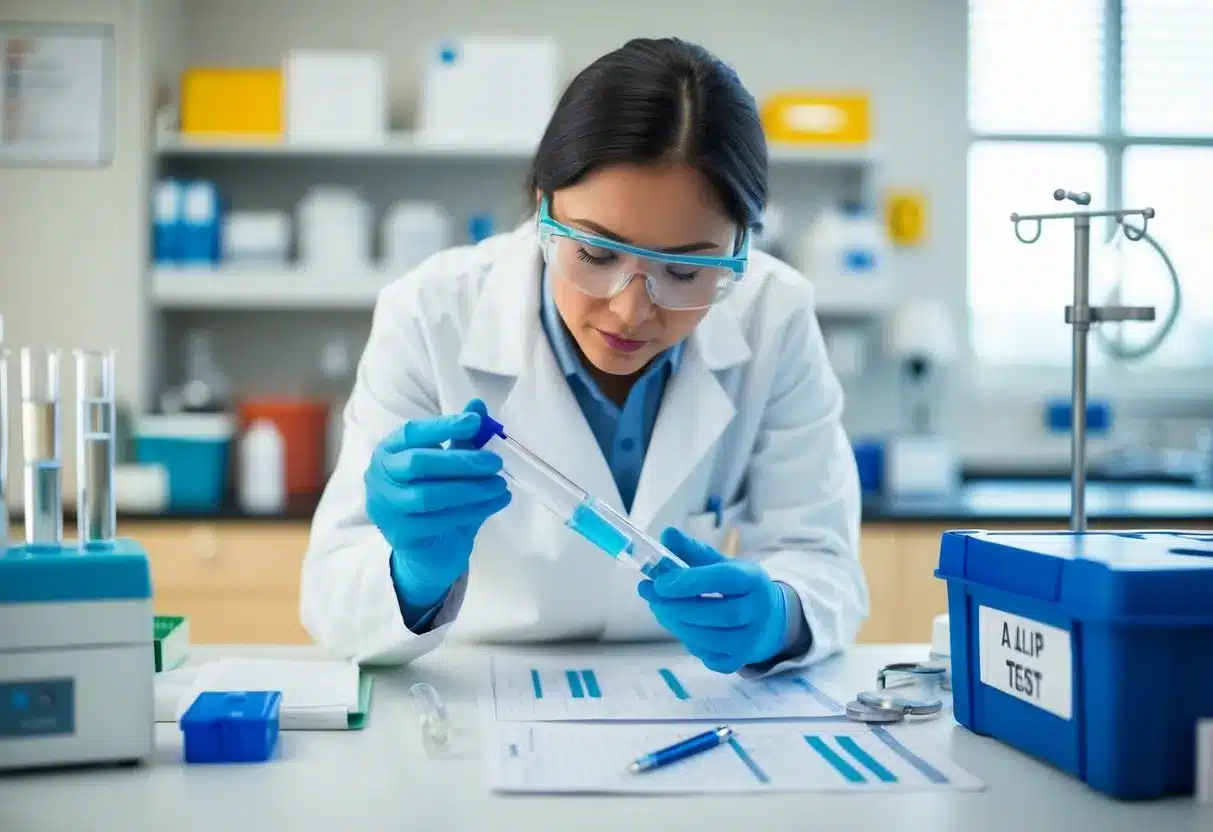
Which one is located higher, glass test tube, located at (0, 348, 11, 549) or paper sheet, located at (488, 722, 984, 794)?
glass test tube, located at (0, 348, 11, 549)

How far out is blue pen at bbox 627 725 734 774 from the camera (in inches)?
39.6

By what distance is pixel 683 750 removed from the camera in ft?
3.43

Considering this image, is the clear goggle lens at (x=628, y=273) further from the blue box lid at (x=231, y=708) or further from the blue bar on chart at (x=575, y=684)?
the blue box lid at (x=231, y=708)

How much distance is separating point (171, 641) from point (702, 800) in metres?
0.71

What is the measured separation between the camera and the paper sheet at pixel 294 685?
44.6 inches

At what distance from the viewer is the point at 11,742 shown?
3.19 ft

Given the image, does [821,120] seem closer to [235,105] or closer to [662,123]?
[235,105]

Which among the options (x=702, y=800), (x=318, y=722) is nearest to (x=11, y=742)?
(x=318, y=722)

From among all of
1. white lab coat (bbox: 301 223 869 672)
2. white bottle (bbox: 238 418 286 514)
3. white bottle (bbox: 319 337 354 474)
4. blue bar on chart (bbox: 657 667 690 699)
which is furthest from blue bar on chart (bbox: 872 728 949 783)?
white bottle (bbox: 319 337 354 474)

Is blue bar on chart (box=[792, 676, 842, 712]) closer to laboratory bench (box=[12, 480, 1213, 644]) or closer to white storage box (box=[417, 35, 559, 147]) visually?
laboratory bench (box=[12, 480, 1213, 644])

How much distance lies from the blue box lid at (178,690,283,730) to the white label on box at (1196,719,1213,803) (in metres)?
0.76

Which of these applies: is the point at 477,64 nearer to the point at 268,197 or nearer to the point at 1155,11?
the point at 268,197

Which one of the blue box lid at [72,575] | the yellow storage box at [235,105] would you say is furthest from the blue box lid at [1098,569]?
the yellow storage box at [235,105]

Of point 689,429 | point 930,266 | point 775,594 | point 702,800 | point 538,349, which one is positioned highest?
point 930,266
